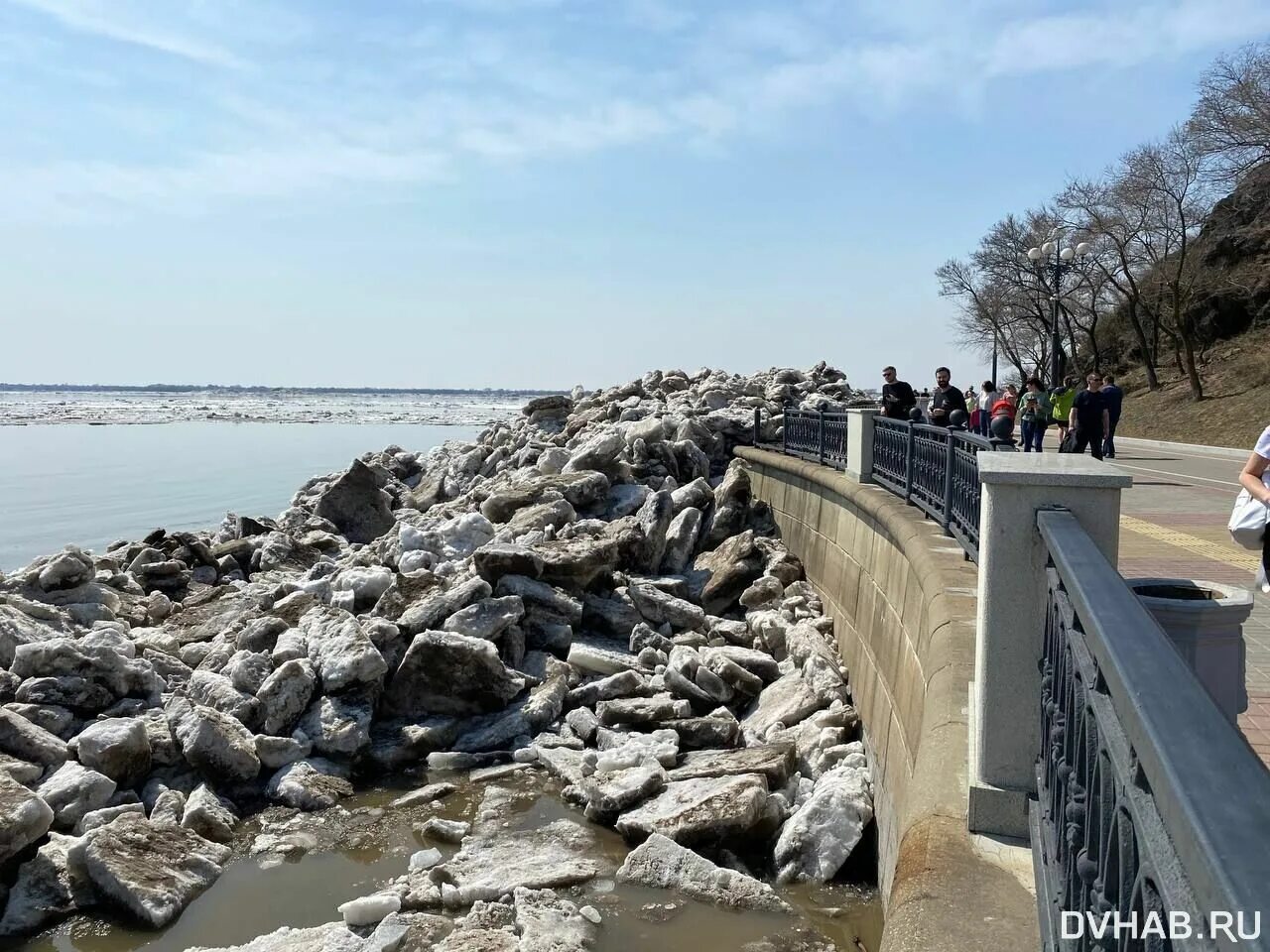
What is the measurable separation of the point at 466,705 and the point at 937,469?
4.41 meters

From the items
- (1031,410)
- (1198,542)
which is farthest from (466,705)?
(1031,410)

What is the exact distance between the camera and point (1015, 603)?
3.20 metres

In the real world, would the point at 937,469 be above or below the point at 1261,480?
below

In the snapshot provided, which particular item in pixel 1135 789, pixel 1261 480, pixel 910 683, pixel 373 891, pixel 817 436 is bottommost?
pixel 373 891

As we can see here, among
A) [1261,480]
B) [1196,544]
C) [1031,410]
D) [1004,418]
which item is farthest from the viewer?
[1031,410]

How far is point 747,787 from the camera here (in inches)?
254

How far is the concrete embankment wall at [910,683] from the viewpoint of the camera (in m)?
2.98

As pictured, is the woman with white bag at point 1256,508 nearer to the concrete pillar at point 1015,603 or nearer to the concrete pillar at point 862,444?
the concrete pillar at point 1015,603

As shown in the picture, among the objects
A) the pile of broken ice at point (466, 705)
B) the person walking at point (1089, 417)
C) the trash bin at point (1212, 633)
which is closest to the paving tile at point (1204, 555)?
the trash bin at point (1212, 633)

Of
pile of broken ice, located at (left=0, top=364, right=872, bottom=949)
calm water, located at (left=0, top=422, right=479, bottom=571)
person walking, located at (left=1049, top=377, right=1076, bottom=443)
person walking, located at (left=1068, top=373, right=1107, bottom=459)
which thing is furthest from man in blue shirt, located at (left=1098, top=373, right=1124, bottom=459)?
calm water, located at (left=0, top=422, right=479, bottom=571)

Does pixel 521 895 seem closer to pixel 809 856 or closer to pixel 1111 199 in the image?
pixel 809 856

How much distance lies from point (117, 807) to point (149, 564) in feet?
23.2

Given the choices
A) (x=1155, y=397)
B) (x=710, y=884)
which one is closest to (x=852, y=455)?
(x=710, y=884)

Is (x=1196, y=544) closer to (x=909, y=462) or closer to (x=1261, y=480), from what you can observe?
(x=909, y=462)
